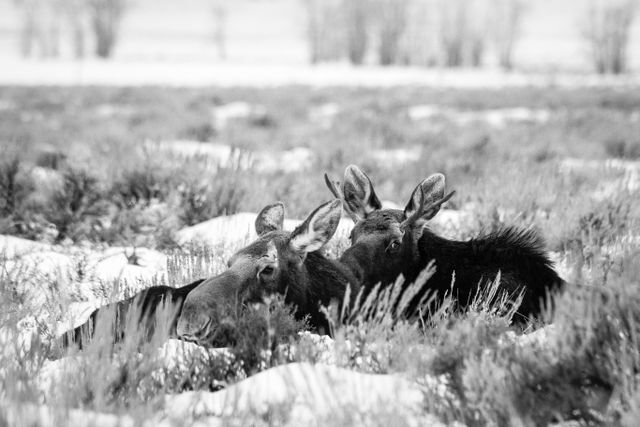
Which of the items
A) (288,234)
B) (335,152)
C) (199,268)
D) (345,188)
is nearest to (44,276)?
(199,268)

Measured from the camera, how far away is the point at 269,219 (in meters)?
3.74

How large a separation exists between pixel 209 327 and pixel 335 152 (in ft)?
22.5

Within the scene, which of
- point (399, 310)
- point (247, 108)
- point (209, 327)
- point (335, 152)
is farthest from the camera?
point (247, 108)

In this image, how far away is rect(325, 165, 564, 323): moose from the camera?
3.55 metres

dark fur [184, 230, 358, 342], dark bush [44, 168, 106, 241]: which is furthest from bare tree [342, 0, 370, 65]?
dark fur [184, 230, 358, 342]

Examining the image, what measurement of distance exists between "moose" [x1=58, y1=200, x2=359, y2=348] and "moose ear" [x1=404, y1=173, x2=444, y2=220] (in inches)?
24.0

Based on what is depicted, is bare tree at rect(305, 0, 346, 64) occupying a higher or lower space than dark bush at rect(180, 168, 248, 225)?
higher

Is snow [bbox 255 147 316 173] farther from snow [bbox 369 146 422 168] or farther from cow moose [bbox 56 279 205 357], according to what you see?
cow moose [bbox 56 279 205 357]

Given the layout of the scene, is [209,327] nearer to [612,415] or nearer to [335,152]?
[612,415]

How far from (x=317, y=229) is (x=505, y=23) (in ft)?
227

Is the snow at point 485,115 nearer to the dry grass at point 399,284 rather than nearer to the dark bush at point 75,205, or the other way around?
the dry grass at point 399,284

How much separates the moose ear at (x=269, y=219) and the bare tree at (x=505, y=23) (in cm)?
6476

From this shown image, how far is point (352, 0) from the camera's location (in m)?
67.3

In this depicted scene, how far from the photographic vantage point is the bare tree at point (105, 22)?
64000 mm
